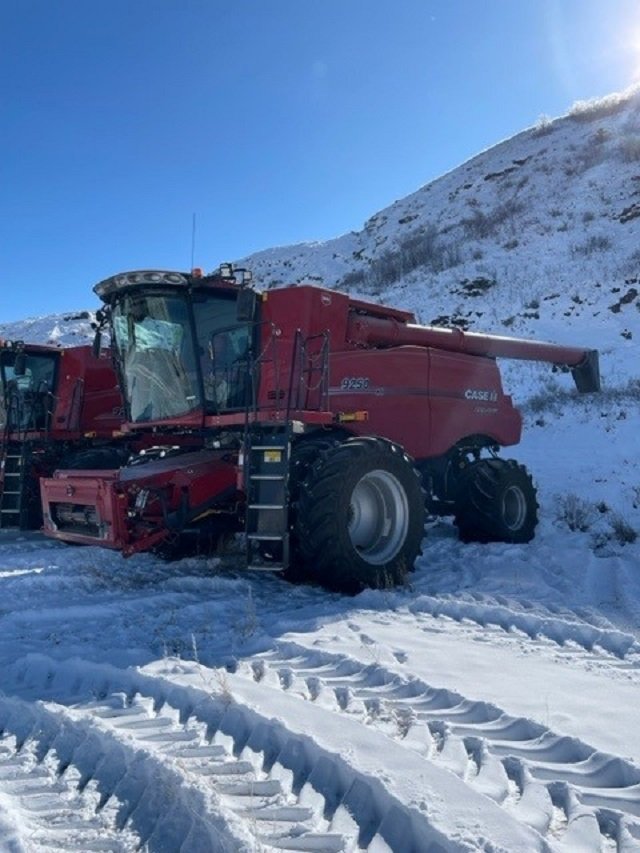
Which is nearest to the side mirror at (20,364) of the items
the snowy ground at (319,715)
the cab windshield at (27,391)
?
the cab windshield at (27,391)

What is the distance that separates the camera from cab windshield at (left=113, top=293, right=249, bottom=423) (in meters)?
7.82

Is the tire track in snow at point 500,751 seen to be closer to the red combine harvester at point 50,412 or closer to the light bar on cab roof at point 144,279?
the light bar on cab roof at point 144,279

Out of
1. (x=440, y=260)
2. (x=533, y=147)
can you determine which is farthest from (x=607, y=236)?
(x=533, y=147)

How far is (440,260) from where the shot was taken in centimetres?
3033

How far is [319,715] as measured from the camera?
342 cm

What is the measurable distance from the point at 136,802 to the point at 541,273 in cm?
2535

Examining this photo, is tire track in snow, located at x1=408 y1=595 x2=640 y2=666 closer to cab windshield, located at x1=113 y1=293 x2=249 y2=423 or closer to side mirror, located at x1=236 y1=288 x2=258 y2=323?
side mirror, located at x1=236 y1=288 x2=258 y2=323

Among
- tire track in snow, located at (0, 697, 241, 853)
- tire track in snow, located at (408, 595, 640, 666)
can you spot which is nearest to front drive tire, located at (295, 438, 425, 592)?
Answer: tire track in snow, located at (408, 595, 640, 666)

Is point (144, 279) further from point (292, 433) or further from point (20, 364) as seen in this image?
point (20, 364)

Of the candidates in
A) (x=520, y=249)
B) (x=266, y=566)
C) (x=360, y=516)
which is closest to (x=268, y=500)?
(x=266, y=566)

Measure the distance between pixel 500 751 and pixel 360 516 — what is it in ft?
13.7

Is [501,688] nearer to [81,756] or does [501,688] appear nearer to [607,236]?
[81,756]

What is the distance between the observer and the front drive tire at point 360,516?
6324 millimetres

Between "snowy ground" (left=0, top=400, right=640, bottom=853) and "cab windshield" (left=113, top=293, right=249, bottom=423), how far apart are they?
2.03 metres
